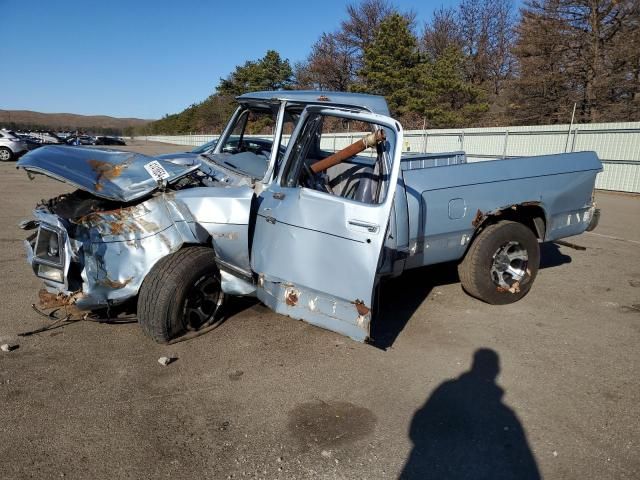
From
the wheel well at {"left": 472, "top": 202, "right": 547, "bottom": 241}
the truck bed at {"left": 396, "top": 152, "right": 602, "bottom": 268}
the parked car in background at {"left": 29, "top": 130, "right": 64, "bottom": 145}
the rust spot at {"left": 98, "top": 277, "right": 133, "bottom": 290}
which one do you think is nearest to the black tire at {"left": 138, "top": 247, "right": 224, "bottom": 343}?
the rust spot at {"left": 98, "top": 277, "right": 133, "bottom": 290}

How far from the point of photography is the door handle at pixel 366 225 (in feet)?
10.8

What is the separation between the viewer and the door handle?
330 cm

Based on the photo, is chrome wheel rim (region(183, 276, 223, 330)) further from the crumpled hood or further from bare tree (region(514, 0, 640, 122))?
bare tree (region(514, 0, 640, 122))

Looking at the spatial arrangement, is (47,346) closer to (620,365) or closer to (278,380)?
(278,380)

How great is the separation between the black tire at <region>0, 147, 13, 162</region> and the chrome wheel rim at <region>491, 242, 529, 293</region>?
90.1ft

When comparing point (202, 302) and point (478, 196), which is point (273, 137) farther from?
point (478, 196)

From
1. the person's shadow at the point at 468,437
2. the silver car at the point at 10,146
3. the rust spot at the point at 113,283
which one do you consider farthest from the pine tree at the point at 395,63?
the person's shadow at the point at 468,437

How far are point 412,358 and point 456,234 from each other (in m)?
1.36

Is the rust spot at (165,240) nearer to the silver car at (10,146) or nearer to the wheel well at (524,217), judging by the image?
the wheel well at (524,217)

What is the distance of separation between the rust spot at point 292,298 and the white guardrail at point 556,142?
29.9ft

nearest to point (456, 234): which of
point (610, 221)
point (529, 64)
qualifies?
point (610, 221)

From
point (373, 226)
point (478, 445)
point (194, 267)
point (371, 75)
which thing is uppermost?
point (371, 75)

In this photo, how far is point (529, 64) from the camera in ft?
91.2

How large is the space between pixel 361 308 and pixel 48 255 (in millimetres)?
2604
